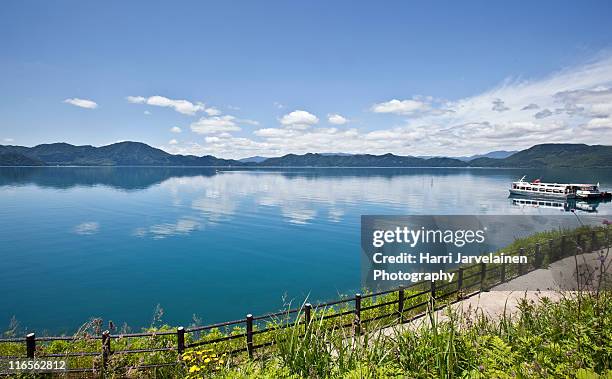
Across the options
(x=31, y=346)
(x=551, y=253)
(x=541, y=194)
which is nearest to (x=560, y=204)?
(x=541, y=194)

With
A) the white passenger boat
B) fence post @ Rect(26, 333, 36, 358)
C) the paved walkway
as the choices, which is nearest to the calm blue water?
fence post @ Rect(26, 333, 36, 358)

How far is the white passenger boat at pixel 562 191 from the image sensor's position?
73000 mm

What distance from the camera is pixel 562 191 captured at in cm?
7481

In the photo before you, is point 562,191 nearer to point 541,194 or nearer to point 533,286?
point 541,194

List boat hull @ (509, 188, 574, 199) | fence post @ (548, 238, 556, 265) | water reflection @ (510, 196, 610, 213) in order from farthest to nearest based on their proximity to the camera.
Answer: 1. boat hull @ (509, 188, 574, 199)
2. water reflection @ (510, 196, 610, 213)
3. fence post @ (548, 238, 556, 265)

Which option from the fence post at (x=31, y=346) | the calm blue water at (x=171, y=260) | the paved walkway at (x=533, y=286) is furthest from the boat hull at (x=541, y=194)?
the fence post at (x=31, y=346)

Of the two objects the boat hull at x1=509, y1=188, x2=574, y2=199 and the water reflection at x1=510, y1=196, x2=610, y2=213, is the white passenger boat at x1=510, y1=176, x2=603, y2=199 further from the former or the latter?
the water reflection at x1=510, y1=196, x2=610, y2=213

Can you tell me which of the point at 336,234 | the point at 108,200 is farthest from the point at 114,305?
the point at 108,200

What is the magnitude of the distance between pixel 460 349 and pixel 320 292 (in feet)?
72.5

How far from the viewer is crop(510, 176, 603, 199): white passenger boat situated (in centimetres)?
7300

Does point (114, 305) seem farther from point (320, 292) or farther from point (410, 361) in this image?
point (410, 361)

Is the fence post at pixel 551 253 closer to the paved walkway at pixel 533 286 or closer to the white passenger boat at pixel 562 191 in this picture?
the paved walkway at pixel 533 286

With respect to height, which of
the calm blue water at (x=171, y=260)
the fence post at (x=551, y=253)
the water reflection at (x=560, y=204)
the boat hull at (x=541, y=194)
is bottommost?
the calm blue water at (x=171, y=260)

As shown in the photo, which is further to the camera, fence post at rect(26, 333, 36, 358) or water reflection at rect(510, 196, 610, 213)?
water reflection at rect(510, 196, 610, 213)
